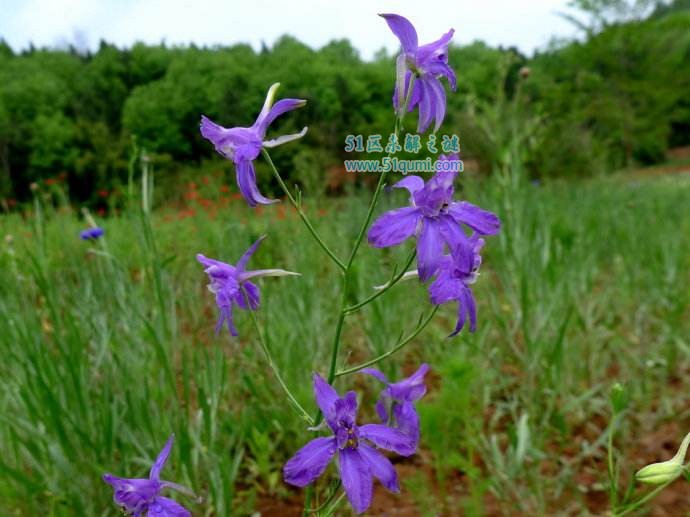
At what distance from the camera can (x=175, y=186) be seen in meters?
A: 11.7

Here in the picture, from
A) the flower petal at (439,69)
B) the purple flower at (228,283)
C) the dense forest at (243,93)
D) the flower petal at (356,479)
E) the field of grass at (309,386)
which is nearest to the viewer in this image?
the flower petal at (356,479)

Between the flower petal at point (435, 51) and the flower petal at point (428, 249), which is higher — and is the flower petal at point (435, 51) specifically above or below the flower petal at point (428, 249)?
above

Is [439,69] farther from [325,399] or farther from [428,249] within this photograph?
[325,399]

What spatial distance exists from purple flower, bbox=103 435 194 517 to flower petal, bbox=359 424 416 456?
Answer: 0.25 metres

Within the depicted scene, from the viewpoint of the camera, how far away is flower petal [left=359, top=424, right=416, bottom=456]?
0.83m

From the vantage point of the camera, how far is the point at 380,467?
817mm

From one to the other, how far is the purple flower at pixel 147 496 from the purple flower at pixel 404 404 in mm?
318

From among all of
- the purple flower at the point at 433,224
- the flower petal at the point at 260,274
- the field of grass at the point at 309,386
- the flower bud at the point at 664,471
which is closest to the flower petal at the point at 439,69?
the purple flower at the point at 433,224

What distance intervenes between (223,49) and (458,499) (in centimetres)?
2231

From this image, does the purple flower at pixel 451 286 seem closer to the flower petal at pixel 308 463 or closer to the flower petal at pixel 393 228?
the flower petal at pixel 393 228

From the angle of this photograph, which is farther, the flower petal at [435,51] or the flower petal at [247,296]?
the flower petal at [247,296]

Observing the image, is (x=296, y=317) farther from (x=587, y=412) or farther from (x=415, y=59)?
(x=415, y=59)

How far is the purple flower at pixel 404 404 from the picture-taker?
99 centimetres

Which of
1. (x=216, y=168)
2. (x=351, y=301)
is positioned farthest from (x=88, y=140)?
(x=351, y=301)
